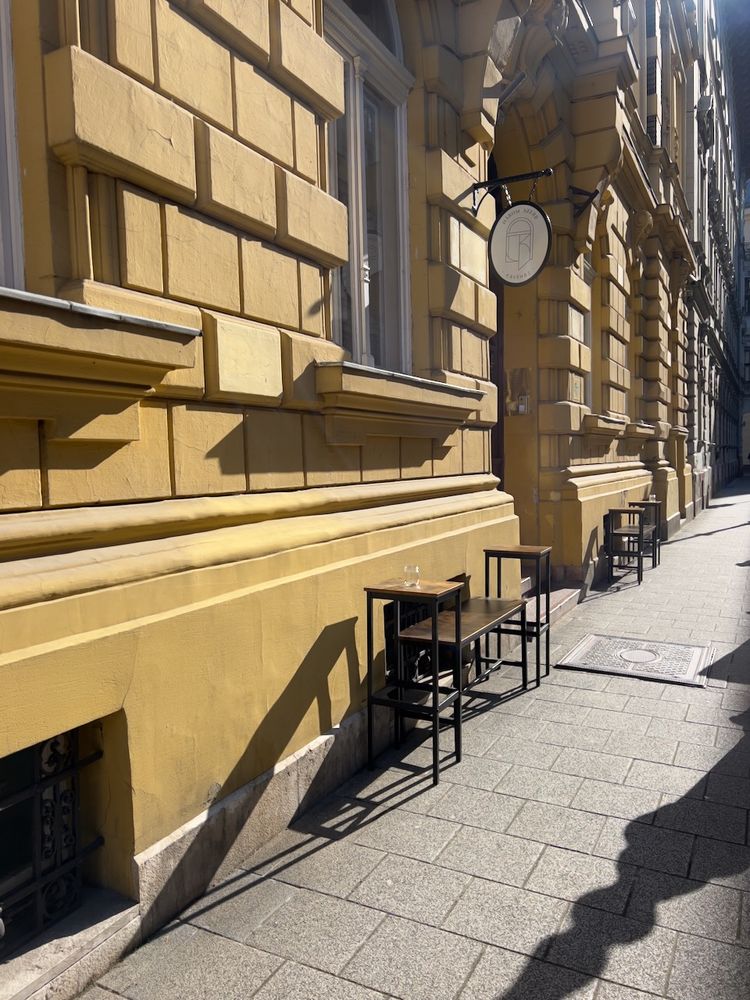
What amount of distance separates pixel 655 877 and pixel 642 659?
343 centimetres

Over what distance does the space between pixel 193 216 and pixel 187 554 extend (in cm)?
147

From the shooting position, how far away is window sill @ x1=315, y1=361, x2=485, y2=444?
400cm

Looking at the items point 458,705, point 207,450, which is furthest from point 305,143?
point 458,705

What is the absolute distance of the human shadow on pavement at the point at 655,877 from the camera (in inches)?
102

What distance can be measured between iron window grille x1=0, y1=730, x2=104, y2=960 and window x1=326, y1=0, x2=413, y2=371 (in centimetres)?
306

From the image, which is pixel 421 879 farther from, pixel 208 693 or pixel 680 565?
pixel 680 565

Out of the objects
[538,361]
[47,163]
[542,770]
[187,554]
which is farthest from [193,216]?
[538,361]

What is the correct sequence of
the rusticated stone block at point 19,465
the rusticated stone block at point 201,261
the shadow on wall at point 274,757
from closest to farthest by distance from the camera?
the rusticated stone block at point 19,465 < the shadow on wall at point 274,757 < the rusticated stone block at point 201,261

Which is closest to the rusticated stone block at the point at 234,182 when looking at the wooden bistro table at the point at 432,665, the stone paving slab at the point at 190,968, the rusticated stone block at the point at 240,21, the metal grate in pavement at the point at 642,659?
the rusticated stone block at the point at 240,21

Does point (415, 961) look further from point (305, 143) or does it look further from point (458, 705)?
point (305, 143)

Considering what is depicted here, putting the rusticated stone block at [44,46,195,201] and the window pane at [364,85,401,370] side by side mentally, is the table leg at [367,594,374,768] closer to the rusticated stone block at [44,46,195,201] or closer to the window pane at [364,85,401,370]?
the window pane at [364,85,401,370]

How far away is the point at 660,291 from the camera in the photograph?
14531 millimetres

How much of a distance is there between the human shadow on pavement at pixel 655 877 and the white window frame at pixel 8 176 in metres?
3.13

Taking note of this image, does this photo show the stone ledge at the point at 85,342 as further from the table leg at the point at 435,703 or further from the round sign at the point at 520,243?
the round sign at the point at 520,243
